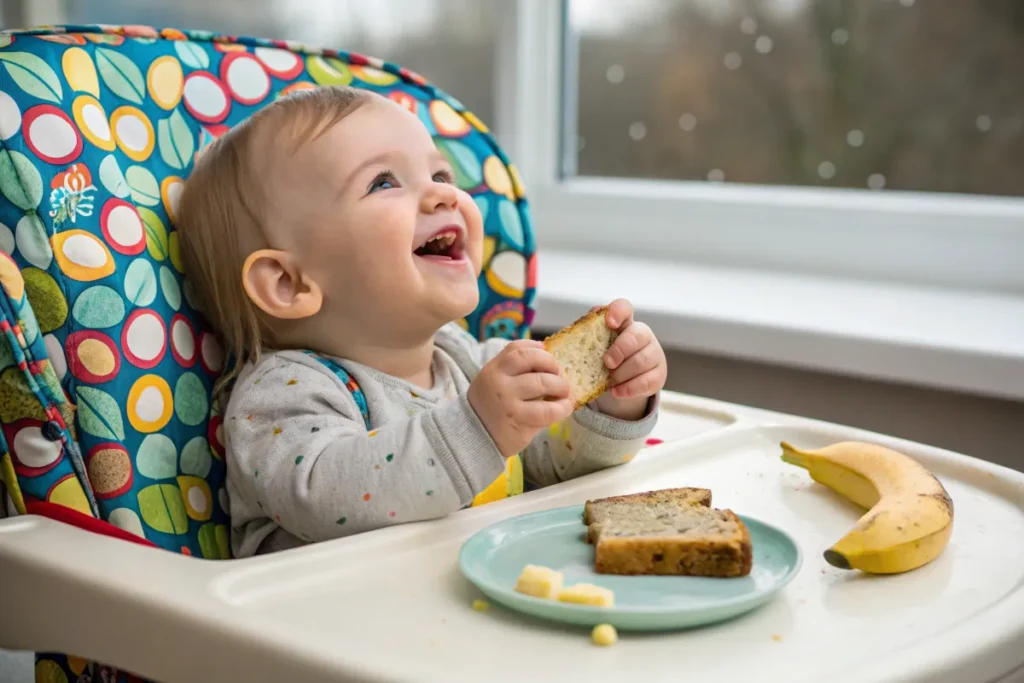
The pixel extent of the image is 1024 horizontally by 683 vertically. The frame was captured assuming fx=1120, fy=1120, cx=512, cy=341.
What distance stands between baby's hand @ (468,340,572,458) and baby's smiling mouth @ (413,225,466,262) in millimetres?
215

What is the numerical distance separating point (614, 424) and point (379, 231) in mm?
289

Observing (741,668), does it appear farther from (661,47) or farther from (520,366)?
(661,47)

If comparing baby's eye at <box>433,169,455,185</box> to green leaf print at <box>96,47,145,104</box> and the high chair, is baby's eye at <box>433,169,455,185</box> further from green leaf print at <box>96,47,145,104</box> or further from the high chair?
green leaf print at <box>96,47,145,104</box>

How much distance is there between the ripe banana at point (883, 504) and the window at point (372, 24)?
1.19 m

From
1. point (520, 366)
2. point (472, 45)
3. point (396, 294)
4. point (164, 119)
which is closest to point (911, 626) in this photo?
point (520, 366)

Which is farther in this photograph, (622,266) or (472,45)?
(472,45)

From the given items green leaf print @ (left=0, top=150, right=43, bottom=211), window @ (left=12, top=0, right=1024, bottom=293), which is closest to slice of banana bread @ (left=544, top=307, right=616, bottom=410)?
green leaf print @ (left=0, top=150, right=43, bottom=211)

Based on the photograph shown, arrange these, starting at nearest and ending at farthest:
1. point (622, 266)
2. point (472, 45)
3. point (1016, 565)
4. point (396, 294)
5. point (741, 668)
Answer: point (741, 668)
point (1016, 565)
point (396, 294)
point (622, 266)
point (472, 45)

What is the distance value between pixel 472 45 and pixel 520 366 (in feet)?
5.41

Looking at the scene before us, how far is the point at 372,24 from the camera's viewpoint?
2.22 meters

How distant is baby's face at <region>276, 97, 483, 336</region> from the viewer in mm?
1062

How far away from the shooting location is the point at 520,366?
0.91 m

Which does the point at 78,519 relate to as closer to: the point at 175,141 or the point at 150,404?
the point at 150,404

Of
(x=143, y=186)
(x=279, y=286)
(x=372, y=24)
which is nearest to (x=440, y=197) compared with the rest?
(x=279, y=286)
